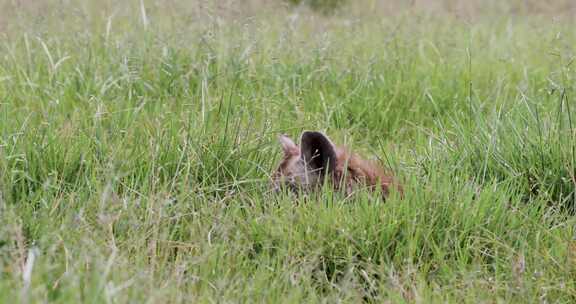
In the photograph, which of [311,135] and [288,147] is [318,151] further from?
[288,147]

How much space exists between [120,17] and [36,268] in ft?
15.8

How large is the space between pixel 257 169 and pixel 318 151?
0.44m

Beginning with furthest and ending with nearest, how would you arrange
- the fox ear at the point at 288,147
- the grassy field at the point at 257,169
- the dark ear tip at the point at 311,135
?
1. the fox ear at the point at 288,147
2. the dark ear tip at the point at 311,135
3. the grassy field at the point at 257,169

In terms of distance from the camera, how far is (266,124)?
5.09 metres

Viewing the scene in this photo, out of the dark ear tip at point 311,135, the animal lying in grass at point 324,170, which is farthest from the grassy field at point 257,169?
the dark ear tip at point 311,135

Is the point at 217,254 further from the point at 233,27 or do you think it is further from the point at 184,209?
the point at 233,27

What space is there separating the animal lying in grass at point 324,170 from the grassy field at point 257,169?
118 millimetres

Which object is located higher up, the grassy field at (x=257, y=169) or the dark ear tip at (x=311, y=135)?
the dark ear tip at (x=311, y=135)

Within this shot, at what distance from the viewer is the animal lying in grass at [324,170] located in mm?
4395

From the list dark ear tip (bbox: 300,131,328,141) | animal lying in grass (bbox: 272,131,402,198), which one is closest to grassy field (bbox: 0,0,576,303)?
animal lying in grass (bbox: 272,131,402,198)

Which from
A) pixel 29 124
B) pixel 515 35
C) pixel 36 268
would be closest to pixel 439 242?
pixel 36 268

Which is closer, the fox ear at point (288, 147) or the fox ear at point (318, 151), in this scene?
the fox ear at point (318, 151)

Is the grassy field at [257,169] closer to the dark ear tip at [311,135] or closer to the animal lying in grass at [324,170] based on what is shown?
the animal lying in grass at [324,170]

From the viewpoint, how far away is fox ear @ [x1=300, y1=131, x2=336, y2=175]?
14.4ft
